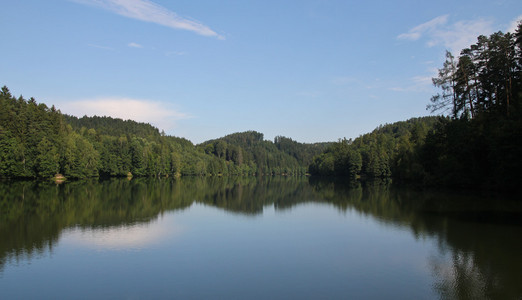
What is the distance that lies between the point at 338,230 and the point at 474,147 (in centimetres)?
2747

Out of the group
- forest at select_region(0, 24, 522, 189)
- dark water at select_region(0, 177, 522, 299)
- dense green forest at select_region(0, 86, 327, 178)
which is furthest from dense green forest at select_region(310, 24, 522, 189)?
dense green forest at select_region(0, 86, 327, 178)

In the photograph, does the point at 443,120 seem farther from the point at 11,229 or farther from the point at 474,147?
the point at 11,229

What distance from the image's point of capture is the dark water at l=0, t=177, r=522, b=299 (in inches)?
437

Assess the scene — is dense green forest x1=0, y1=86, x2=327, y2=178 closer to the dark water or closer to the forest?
the forest

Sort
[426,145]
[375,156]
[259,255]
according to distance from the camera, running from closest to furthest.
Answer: [259,255] → [426,145] → [375,156]

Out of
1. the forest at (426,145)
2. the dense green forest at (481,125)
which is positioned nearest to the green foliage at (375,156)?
the forest at (426,145)

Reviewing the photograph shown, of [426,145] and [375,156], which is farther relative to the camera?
[375,156]

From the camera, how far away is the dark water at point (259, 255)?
36.4 feet

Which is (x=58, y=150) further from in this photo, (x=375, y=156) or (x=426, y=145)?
(x=375, y=156)

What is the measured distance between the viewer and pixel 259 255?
15891 mm

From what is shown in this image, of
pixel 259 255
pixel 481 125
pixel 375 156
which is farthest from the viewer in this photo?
pixel 375 156

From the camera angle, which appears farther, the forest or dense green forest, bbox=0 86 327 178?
dense green forest, bbox=0 86 327 178

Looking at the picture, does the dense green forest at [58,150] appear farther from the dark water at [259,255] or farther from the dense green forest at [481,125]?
the dense green forest at [481,125]

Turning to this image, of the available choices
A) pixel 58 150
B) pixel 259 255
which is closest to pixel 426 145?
pixel 259 255
